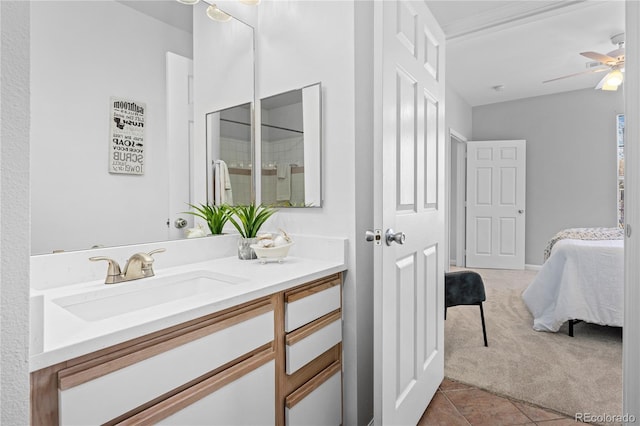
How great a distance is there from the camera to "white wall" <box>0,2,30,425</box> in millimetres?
584

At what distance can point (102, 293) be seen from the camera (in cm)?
113

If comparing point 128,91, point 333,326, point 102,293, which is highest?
point 128,91

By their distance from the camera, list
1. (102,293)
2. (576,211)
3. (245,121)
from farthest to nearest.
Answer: (576,211), (245,121), (102,293)

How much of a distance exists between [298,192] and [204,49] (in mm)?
830

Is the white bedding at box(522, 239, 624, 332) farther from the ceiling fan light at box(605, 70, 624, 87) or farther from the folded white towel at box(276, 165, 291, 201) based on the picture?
the folded white towel at box(276, 165, 291, 201)

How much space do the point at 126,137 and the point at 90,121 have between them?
0.13m

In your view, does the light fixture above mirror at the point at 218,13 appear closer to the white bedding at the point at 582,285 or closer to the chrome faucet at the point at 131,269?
the chrome faucet at the point at 131,269

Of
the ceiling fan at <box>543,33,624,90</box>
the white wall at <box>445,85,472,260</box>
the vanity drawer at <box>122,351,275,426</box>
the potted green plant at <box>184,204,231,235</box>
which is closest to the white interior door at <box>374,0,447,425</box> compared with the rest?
the vanity drawer at <box>122,351,275,426</box>

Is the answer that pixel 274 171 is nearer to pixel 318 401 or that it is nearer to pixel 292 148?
pixel 292 148

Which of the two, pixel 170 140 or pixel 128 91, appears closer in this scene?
pixel 128 91

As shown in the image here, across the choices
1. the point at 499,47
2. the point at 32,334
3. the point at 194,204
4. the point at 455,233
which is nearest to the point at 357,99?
the point at 194,204

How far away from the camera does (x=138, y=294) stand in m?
1.21

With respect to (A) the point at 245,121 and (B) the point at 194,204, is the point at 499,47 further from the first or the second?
(B) the point at 194,204

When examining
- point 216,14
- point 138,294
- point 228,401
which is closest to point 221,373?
point 228,401
